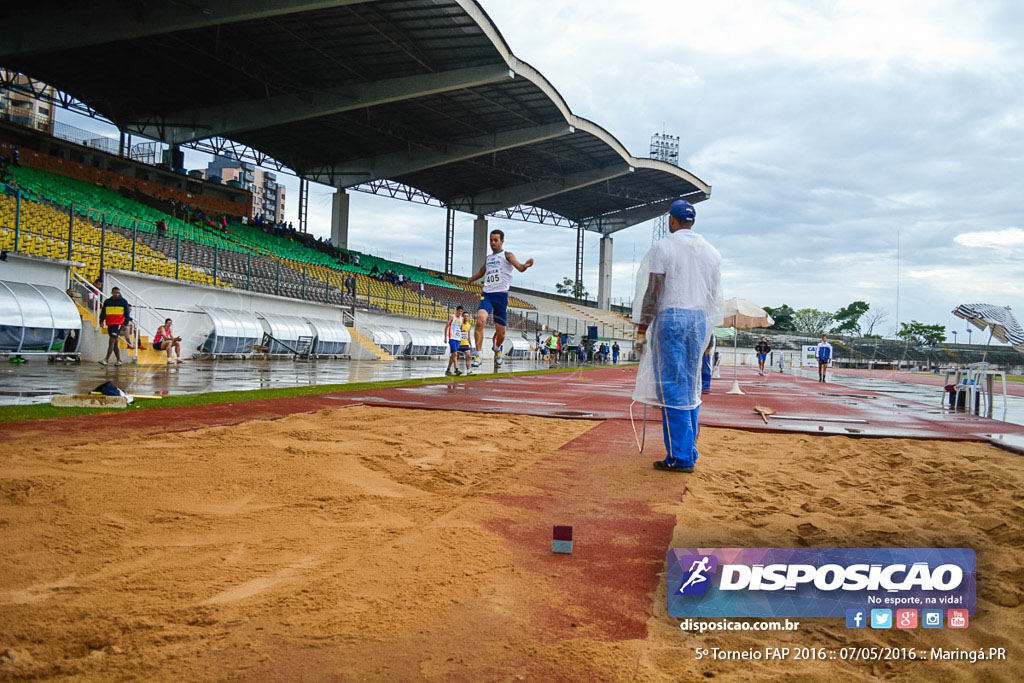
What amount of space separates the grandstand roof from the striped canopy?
2132cm

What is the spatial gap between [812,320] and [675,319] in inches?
4744

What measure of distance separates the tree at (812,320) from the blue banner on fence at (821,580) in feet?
398

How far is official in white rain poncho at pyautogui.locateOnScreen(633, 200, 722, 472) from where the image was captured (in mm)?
4355

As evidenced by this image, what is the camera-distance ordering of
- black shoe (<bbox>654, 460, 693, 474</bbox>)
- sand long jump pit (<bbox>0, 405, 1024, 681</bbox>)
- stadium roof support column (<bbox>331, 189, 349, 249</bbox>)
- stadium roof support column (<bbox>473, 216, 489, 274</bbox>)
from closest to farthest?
sand long jump pit (<bbox>0, 405, 1024, 681</bbox>)
black shoe (<bbox>654, 460, 693, 474</bbox>)
stadium roof support column (<bbox>331, 189, 349, 249</bbox>)
stadium roof support column (<bbox>473, 216, 489, 274</bbox>)

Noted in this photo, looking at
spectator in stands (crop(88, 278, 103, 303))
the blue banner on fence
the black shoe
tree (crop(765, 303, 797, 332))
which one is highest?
tree (crop(765, 303, 797, 332))

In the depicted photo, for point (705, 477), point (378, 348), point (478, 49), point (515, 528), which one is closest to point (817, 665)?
point (515, 528)

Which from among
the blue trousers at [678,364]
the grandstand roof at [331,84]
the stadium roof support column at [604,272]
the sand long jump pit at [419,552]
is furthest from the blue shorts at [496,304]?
the stadium roof support column at [604,272]

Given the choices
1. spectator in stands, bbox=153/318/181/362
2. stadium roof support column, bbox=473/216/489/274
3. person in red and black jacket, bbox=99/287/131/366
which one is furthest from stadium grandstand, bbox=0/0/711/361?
stadium roof support column, bbox=473/216/489/274

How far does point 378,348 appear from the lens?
95.7ft

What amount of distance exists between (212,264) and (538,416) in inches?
763

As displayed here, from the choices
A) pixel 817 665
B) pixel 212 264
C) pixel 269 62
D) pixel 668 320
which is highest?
pixel 269 62

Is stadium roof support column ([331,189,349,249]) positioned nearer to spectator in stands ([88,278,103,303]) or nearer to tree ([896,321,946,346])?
spectator in stands ([88,278,103,303])

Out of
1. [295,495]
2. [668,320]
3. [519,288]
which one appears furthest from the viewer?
[519,288]

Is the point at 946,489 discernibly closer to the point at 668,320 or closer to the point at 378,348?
the point at 668,320
